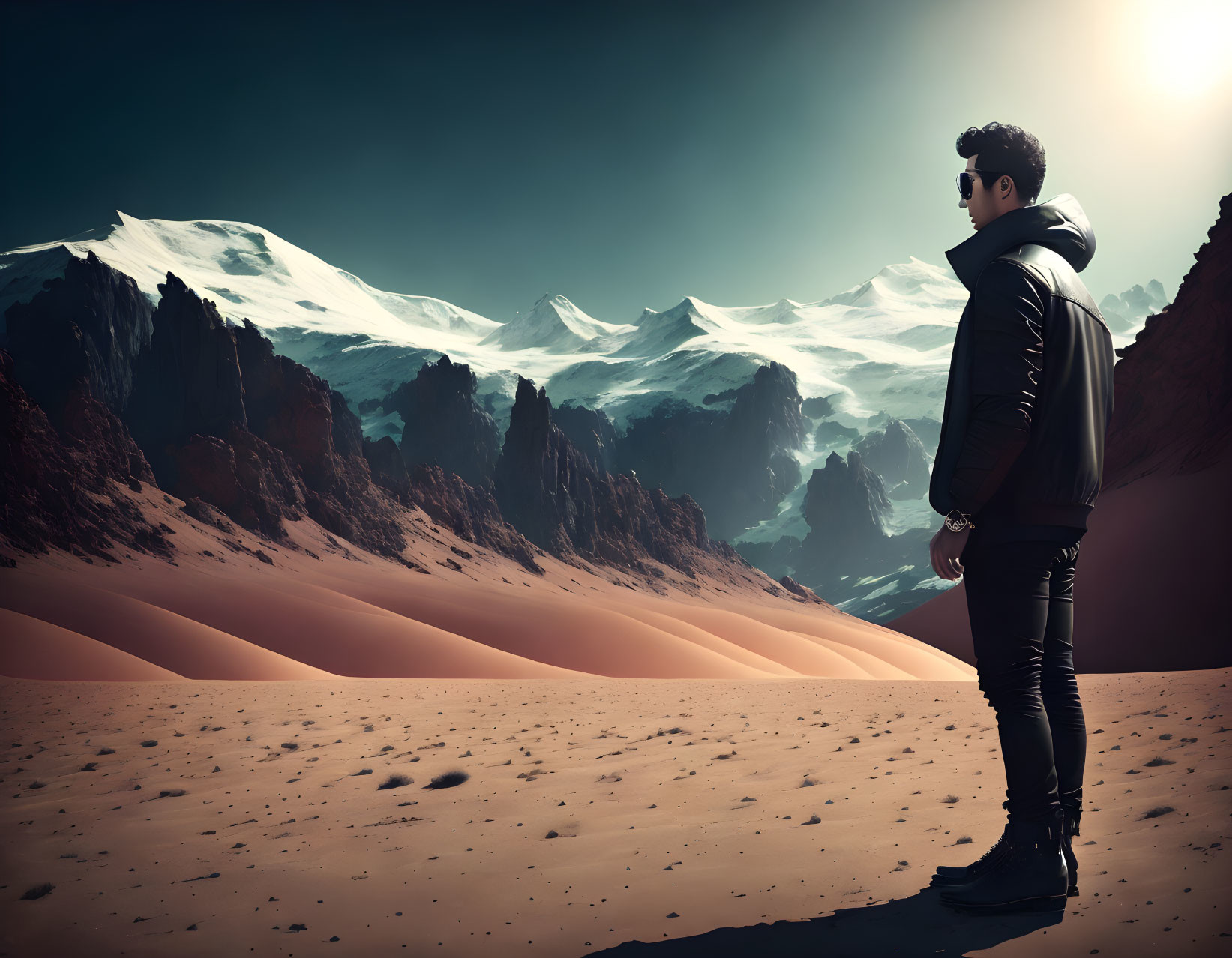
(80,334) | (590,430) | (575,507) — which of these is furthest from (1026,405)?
(590,430)

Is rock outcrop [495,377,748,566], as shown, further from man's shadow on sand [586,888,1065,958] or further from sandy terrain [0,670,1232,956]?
man's shadow on sand [586,888,1065,958]

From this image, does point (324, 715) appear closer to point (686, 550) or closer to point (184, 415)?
point (184, 415)

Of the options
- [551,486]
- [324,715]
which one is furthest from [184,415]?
[324,715]

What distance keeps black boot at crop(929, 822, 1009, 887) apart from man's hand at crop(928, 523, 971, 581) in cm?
99

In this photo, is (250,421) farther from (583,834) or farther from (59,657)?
(583,834)

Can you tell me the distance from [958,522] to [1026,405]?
0.53 metres

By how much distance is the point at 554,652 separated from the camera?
35500 mm

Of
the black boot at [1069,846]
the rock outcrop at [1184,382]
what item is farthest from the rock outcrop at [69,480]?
the rock outcrop at [1184,382]

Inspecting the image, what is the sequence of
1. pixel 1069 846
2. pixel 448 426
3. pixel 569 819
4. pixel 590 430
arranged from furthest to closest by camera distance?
1. pixel 590 430
2. pixel 448 426
3. pixel 569 819
4. pixel 1069 846

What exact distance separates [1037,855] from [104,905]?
396cm

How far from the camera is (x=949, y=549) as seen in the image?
10.8 feet

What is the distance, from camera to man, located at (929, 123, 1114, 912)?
3.02 m

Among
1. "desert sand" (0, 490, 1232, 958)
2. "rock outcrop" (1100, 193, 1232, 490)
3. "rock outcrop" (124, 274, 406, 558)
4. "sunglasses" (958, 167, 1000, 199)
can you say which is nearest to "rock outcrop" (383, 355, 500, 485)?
"rock outcrop" (124, 274, 406, 558)

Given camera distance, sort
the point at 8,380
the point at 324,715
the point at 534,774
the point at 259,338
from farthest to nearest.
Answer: the point at 259,338
the point at 8,380
the point at 324,715
the point at 534,774
